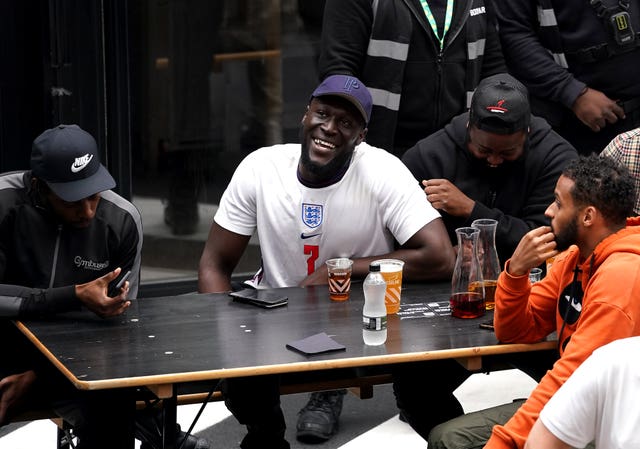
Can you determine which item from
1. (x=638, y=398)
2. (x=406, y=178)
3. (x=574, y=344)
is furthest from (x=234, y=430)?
(x=638, y=398)

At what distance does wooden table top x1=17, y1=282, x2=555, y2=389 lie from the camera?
4.18 meters

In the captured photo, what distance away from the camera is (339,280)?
5.11 m

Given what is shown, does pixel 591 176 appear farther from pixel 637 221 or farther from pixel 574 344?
pixel 574 344

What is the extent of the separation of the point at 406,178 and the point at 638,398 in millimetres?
2253

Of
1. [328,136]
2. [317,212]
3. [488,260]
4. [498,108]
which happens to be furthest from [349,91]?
[488,260]

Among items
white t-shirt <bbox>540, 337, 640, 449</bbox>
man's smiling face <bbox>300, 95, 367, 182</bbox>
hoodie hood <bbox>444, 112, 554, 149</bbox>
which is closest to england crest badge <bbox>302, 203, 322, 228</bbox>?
man's smiling face <bbox>300, 95, 367, 182</bbox>

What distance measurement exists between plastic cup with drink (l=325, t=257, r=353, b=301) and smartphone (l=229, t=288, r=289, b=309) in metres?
0.20

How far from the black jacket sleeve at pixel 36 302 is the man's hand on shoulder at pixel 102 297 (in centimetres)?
5

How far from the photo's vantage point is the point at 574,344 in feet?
13.6

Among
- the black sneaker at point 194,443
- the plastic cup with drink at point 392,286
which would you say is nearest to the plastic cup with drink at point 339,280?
the plastic cup with drink at point 392,286

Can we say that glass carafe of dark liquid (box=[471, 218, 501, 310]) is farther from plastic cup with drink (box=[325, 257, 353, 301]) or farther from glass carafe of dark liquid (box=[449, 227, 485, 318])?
plastic cup with drink (box=[325, 257, 353, 301])

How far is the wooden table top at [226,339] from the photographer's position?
4.18 m

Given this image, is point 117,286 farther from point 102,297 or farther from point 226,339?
point 226,339

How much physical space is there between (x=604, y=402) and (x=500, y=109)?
7.38 feet
